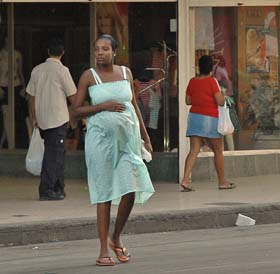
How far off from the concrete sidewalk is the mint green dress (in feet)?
5.79

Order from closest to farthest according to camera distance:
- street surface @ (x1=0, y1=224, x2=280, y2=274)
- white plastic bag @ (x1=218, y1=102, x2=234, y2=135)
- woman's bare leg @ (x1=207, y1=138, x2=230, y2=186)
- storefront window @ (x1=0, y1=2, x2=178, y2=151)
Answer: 1. street surface @ (x1=0, y1=224, x2=280, y2=274)
2. white plastic bag @ (x1=218, y1=102, x2=234, y2=135)
3. woman's bare leg @ (x1=207, y1=138, x2=230, y2=186)
4. storefront window @ (x1=0, y1=2, x2=178, y2=151)

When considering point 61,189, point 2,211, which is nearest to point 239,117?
point 61,189

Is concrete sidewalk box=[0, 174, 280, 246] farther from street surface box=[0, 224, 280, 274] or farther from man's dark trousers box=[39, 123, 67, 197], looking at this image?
man's dark trousers box=[39, 123, 67, 197]

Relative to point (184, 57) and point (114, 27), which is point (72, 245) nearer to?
point (184, 57)

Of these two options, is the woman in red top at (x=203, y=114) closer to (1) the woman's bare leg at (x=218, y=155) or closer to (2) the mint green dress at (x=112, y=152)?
(1) the woman's bare leg at (x=218, y=155)

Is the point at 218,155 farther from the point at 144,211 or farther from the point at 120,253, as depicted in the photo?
the point at 120,253

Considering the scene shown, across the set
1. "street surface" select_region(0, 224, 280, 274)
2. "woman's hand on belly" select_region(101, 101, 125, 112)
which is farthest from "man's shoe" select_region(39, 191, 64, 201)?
"woman's hand on belly" select_region(101, 101, 125, 112)

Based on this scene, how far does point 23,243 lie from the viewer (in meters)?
9.17

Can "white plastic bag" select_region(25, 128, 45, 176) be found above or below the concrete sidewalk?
above

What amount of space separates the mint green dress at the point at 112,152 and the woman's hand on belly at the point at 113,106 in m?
0.04

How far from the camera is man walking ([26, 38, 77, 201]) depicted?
424 inches

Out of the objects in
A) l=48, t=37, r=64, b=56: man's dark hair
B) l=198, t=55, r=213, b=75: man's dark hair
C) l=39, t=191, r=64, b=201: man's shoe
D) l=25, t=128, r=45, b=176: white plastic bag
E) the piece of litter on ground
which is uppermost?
l=48, t=37, r=64, b=56: man's dark hair

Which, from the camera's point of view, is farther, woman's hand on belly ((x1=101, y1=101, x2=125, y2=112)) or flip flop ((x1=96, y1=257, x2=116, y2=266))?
flip flop ((x1=96, y1=257, x2=116, y2=266))

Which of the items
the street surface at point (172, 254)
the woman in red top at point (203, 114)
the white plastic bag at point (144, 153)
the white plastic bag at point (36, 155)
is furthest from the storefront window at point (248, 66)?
the white plastic bag at point (144, 153)
